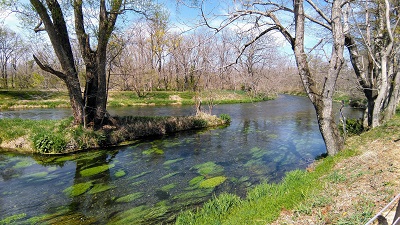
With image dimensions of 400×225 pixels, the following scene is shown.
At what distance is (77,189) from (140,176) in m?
1.87

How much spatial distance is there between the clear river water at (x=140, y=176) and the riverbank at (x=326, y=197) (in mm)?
1190

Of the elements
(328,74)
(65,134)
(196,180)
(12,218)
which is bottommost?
(12,218)

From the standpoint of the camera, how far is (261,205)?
4.82m

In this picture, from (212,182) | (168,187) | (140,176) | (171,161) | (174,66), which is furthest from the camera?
(174,66)

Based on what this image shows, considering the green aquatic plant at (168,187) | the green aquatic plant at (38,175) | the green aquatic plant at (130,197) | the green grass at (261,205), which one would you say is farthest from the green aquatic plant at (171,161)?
the green grass at (261,205)

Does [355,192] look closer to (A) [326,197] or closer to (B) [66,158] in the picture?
(A) [326,197]

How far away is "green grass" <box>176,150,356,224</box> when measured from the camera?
4316 mm

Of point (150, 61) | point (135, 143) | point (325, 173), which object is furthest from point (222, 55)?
point (150, 61)

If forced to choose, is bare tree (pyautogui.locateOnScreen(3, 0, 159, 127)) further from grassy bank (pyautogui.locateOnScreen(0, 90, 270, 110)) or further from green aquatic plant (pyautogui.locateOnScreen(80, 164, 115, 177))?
grassy bank (pyautogui.locateOnScreen(0, 90, 270, 110))

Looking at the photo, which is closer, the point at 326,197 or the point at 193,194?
the point at 326,197

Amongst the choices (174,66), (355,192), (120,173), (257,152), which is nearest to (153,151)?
(120,173)

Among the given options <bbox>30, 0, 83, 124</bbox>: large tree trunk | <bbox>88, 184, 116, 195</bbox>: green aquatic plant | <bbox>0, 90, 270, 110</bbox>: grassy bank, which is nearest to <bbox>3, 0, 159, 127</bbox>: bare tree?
<bbox>30, 0, 83, 124</bbox>: large tree trunk

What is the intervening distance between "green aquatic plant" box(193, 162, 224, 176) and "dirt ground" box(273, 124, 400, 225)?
366 cm

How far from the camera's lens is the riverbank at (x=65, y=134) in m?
11.0
